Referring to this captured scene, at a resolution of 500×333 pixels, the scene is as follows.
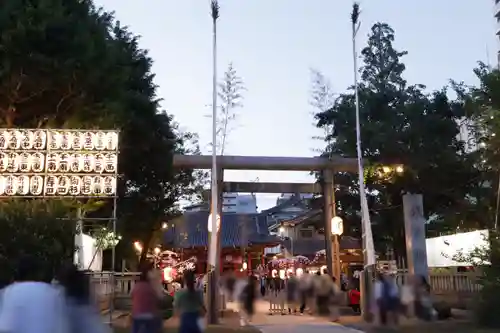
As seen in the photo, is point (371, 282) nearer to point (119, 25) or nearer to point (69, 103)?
point (69, 103)

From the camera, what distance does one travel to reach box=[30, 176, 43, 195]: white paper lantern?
1691 centimetres

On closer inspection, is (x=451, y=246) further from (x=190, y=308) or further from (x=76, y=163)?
(x=190, y=308)

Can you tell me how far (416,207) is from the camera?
19.7 meters

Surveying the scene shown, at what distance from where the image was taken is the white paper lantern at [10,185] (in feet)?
55.4

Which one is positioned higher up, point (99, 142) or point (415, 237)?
point (99, 142)

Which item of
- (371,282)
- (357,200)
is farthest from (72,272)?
(357,200)

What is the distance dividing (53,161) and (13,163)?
3.58 feet

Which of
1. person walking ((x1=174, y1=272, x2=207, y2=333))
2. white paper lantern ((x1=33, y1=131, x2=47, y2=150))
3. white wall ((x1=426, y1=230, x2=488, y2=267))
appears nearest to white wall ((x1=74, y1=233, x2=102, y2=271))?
white paper lantern ((x1=33, y1=131, x2=47, y2=150))

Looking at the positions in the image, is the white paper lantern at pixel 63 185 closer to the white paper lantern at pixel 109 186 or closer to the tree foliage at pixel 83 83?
the white paper lantern at pixel 109 186

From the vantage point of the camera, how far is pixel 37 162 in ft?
55.8

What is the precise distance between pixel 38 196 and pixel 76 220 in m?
1.36

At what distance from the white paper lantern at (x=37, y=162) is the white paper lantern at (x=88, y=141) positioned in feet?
3.93

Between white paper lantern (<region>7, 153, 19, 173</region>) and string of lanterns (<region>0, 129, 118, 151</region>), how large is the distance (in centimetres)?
22

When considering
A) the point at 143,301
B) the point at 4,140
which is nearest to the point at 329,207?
the point at 4,140
